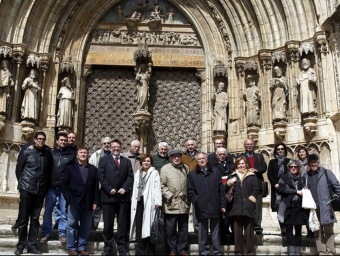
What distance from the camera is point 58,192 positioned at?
662 cm

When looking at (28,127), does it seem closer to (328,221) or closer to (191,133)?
(191,133)

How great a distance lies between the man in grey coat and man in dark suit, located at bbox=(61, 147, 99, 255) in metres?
3.37

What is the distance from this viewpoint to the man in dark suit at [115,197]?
600 cm

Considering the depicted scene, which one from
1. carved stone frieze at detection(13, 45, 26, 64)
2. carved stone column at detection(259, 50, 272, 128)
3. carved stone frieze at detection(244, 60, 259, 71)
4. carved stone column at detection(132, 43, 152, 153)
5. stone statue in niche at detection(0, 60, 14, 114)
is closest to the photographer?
stone statue in niche at detection(0, 60, 14, 114)

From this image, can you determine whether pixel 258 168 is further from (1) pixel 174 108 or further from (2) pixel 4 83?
(2) pixel 4 83

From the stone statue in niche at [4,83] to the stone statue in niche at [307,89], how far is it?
7.22m

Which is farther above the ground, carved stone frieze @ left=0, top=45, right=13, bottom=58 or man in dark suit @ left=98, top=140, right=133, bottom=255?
carved stone frieze @ left=0, top=45, right=13, bottom=58

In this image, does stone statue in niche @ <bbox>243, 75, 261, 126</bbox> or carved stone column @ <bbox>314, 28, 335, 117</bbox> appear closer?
carved stone column @ <bbox>314, 28, 335, 117</bbox>

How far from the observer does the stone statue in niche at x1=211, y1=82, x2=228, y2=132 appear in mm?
11273

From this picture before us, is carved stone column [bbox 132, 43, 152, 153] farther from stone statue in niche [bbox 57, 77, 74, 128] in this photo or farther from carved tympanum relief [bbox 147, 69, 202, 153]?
stone statue in niche [bbox 57, 77, 74, 128]

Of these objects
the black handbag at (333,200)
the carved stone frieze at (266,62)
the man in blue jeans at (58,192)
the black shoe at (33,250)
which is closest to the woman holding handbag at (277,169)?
the black handbag at (333,200)

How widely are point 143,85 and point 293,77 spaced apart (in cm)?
411

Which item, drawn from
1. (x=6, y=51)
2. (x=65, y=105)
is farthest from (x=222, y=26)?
(x=6, y=51)

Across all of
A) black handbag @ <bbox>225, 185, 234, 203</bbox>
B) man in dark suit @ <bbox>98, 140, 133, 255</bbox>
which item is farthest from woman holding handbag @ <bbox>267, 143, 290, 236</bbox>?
man in dark suit @ <bbox>98, 140, 133, 255</bbox>
